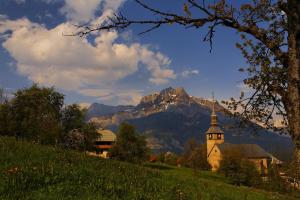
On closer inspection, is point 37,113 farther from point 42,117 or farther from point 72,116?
point 72,116

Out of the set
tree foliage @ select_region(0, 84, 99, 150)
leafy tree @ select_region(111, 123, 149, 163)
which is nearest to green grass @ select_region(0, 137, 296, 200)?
tree foliage @ select_region(0, 84, 99, 150)

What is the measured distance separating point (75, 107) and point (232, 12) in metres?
95.0

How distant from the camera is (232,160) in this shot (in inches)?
5266

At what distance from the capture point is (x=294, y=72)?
8539mm

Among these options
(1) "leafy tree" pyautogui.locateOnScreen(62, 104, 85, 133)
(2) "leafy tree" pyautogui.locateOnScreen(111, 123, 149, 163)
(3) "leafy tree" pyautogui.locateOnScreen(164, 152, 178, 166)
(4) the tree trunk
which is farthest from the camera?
(3) "leafy tree" pyautogui.locateOnScreen(164, 152, 178, 166)

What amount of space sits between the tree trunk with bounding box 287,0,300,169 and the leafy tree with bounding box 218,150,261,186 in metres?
107

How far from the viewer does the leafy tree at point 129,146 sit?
3760 inches

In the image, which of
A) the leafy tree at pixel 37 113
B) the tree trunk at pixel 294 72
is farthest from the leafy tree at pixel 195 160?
the tree trunk at pixel 294 72

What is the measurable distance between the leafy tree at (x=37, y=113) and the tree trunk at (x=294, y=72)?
72.1 meters

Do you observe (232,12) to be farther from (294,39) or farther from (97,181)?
(97,181)

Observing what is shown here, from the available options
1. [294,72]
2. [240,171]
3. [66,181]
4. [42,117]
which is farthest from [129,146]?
[294,72]

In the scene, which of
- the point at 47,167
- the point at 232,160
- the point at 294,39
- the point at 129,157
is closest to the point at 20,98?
the point at 129,157

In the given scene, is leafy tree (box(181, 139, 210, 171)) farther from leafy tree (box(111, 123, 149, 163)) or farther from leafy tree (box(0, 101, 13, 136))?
leafy tree (box(0, 101, 13, 136))

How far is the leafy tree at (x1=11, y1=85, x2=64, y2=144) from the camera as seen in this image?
8298cm
